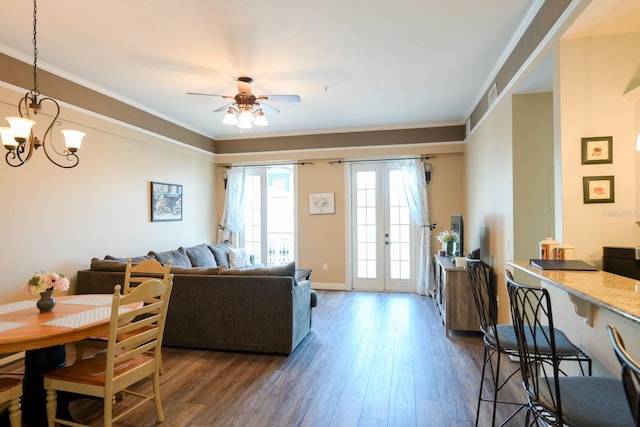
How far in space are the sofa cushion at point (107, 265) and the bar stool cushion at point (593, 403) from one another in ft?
12.7

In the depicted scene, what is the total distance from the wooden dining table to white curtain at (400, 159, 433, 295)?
4754 mm

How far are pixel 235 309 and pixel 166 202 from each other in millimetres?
2617

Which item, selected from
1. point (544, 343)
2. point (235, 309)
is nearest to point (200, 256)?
point (235, 309)

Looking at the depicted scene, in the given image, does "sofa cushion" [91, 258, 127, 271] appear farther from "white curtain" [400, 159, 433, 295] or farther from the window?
"white curtain" [400, 159, 433, 295]

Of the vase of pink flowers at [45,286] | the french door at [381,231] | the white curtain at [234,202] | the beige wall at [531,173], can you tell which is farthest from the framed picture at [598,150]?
the white curtain at [234,202]

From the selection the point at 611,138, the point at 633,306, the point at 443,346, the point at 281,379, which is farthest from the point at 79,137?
the point at 443,346

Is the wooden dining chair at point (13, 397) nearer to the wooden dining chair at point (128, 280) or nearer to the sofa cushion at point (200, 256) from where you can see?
the wooden dining chair at point (128, 280)

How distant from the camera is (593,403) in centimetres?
131

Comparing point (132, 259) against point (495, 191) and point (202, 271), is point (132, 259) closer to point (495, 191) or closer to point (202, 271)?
point (202, 271)

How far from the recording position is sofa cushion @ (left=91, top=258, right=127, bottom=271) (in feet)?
12.3

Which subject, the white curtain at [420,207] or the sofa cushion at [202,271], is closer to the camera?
the sofa cushion at [202,271]

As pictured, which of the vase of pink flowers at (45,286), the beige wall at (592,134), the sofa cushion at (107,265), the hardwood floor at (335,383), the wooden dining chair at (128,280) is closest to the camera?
the beige wall at (592,134)

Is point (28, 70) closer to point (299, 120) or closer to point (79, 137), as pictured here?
point (79, 137)

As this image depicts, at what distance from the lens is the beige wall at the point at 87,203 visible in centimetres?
327
